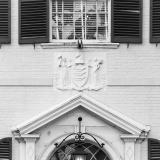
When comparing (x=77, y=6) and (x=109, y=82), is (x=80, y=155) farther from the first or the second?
(x=77, y=6)

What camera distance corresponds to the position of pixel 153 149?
2711 centimetres

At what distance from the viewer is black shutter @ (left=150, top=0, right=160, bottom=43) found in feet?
89.6

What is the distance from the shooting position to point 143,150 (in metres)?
27.1

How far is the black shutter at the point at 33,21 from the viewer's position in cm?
2727

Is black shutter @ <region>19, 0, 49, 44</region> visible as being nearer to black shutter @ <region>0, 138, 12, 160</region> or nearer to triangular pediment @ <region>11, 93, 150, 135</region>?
triangular pediment @ <region>11, 93, 150, 135</region>

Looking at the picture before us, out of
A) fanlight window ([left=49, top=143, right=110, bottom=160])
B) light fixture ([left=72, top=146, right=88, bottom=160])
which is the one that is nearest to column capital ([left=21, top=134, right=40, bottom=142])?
fanlight window ([left=49, top=143, right=110, bottom=160])

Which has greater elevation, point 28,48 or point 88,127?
point 28,48

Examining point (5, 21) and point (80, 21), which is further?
point (80, 21)

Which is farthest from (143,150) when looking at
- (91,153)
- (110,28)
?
(110,28)

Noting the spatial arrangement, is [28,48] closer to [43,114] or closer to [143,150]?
[43,114]

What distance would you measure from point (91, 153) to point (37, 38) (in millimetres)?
3169

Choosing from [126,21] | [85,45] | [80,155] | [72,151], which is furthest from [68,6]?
[80,155]

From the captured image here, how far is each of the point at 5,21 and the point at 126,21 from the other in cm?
303

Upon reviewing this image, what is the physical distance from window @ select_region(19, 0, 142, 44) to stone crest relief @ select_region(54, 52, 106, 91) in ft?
2.03
